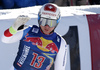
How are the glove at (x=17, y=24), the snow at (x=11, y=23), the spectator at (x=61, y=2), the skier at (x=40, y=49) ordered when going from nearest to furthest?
the glove at (x=17, y=24) → the skier at (x=40, y=49) → the snow at (x=11, y=23) → the spectator at (x=61, y=2)

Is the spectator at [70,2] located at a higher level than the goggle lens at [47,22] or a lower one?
lower

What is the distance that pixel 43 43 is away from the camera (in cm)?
267

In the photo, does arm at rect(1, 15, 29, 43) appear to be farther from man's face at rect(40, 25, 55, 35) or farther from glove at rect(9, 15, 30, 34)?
man's face at rect(40, 25, 55, 35)

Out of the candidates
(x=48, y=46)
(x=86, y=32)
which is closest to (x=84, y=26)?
(x=86, y=32)

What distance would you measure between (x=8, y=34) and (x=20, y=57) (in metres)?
0.30

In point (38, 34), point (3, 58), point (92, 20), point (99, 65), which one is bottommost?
point (99, 65)

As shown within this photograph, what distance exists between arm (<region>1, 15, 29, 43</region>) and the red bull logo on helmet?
122mm

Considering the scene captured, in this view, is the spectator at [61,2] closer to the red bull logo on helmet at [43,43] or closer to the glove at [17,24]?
the red bull logo on helmet at [43,43]

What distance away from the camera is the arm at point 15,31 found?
2.46m

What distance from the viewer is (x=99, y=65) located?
139 inches

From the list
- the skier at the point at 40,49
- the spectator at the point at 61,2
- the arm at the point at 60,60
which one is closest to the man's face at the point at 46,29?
the skier at the point at 40,49

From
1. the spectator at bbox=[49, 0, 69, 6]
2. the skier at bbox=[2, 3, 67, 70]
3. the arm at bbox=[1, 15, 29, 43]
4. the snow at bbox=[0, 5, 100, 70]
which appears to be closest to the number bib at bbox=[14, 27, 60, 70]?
the skier at bbox=[2, 3, 67, 70]

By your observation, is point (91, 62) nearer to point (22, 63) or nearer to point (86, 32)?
point (86, 32)

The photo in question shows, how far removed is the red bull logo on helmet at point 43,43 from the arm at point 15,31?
0.12 m
